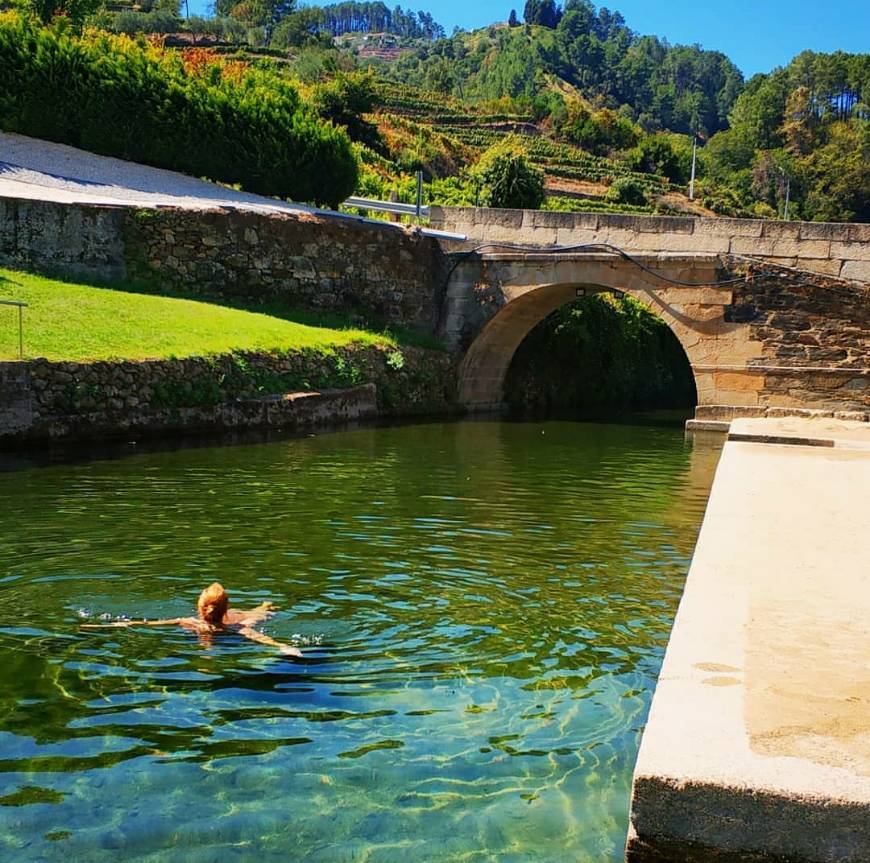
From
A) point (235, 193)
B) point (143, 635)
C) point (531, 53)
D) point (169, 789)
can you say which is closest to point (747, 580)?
point (169, 789)

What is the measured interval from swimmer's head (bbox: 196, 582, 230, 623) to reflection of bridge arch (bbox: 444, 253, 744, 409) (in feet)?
49.5

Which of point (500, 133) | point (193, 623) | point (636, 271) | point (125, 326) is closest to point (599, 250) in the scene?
point (636, 271)

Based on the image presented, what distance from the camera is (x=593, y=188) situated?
5784cm

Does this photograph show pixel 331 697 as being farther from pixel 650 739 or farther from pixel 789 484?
pixel 789 484

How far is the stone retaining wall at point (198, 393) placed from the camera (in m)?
12.3

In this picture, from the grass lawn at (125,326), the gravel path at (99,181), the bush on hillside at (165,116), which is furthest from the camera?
the bush on hillside at (165,116)

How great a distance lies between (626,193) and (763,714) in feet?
171

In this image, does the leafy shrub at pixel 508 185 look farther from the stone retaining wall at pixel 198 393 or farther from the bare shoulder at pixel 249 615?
the bare shoulder at pixel 249 615

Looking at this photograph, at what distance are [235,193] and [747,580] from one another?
18.2m

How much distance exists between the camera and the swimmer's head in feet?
18.7

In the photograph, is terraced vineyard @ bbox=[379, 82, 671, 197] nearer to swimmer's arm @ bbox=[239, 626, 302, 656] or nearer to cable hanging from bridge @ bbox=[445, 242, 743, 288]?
cable hanging from bridge @ bbox=[445, 242, 743, 288]

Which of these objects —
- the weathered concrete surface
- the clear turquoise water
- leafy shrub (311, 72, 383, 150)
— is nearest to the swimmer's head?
the clear turquoise water

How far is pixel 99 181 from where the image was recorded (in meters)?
19.9

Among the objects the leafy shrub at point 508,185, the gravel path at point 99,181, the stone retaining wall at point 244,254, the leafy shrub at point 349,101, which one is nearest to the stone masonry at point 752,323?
the stone retaining wall at point 244,254
